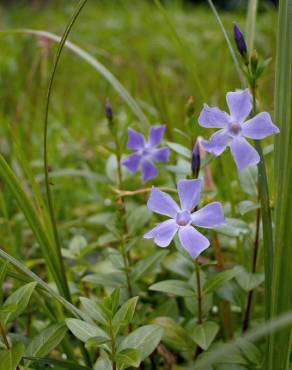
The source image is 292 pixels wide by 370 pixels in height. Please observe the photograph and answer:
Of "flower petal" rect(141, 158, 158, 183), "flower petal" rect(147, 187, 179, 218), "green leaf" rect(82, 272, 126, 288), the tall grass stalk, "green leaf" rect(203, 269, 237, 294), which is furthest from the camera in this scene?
"flower petal" rect(141, 158, 158, 183)

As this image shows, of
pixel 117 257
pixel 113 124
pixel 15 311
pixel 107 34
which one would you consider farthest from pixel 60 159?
pixel 107 34

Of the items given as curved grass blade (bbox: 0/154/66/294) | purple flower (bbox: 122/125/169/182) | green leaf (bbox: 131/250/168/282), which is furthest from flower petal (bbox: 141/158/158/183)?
curved grass blade (bbox: 0/154/66/294)

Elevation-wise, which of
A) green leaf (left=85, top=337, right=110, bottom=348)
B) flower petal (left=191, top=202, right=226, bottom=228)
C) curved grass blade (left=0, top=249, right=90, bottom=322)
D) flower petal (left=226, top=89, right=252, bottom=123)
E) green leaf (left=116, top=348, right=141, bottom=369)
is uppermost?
flower petal (left=226, top=89, right=252, bottom=123)

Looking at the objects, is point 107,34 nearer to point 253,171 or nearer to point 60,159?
point 60,159

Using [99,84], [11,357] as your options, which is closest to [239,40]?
[11,357]

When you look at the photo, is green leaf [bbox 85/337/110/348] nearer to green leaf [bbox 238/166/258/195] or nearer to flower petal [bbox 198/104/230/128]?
flower petal [bbox 198/104/230/128]

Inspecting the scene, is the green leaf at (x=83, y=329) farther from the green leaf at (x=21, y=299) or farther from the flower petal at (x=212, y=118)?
the flower petal at (x=212, y=118)

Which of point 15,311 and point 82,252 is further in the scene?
point 82,252
